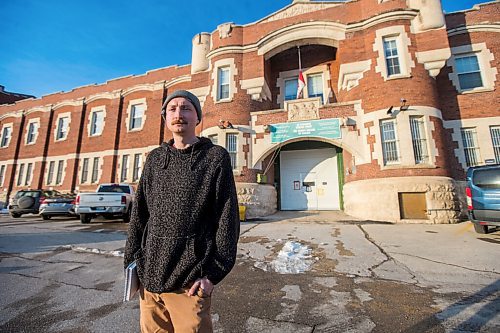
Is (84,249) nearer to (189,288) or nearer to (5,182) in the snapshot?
(189,288)

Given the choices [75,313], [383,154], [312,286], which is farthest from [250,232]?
[383,154]

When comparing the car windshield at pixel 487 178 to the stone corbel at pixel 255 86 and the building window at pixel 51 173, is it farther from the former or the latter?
the building window at pixel 51 173

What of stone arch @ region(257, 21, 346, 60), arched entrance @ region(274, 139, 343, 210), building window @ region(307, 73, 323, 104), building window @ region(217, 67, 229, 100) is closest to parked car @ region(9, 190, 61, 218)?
building window @ region(217, 67, 229, 100)

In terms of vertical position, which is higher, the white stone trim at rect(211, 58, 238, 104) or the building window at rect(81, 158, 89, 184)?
the white stone trim at rect(211, 58, 238, 104)

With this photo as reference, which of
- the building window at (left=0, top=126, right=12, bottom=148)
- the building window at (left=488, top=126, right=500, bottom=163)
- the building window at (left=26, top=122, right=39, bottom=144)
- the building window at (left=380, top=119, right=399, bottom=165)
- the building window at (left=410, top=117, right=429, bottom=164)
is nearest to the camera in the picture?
the building window at (left=410, top=117, right=429, bottom=164)

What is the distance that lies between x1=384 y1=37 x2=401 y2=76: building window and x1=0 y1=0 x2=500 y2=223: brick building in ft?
0.15

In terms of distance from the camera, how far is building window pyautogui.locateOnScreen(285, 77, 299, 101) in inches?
566

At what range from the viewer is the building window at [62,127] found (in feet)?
65.9

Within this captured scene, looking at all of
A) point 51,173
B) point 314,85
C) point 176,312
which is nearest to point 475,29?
point 314,85

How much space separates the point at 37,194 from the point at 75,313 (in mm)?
14957

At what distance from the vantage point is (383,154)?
1023 cm

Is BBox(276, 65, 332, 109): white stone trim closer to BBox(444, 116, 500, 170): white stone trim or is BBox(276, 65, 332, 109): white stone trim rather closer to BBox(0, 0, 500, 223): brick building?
BBox(0, 0, 500, 223): brick building

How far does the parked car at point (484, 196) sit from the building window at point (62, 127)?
26613 millimetres

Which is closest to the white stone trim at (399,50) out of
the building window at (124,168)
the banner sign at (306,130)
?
the banner sign at (306,130)
